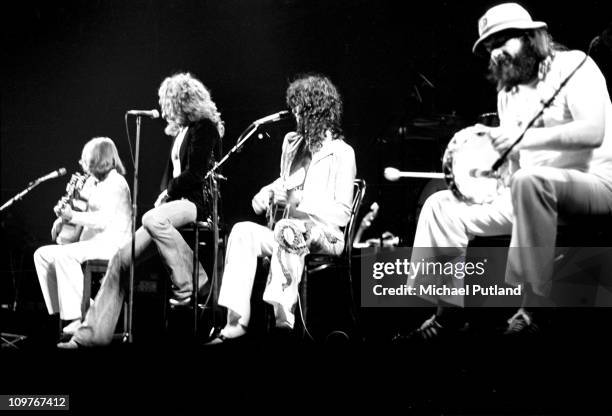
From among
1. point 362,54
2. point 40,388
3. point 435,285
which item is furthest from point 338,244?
point 362,54

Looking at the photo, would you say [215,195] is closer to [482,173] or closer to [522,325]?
[482,173]

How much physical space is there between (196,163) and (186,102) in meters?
0.49

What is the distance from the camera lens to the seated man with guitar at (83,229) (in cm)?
447

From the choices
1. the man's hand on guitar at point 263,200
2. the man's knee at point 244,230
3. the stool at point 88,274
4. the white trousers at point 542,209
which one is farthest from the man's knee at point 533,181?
the stool at point 88,274

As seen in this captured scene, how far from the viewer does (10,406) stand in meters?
2.70

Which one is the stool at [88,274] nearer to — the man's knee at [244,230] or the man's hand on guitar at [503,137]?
the man's knee at [244,230]

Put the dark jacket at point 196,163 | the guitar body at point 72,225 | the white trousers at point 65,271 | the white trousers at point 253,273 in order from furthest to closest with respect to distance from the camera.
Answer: the guitar body at point 72,225
the white trousers at point 65,271
the dark jacket at point 196,163
the white trousers at point 253,273

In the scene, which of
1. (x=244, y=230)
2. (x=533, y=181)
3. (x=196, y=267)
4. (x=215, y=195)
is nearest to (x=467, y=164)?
(x=533, y=181)

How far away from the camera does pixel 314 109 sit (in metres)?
4.05

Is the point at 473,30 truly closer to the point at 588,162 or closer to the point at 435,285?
the point at 588,162

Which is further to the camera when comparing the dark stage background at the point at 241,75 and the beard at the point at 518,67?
the dark stage background at the point at 241,75

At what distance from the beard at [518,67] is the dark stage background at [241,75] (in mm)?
1338

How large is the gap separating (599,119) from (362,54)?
284cm

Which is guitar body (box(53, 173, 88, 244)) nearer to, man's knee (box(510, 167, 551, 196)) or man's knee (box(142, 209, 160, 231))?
man's knee (box(142, 209, 160, 231))
